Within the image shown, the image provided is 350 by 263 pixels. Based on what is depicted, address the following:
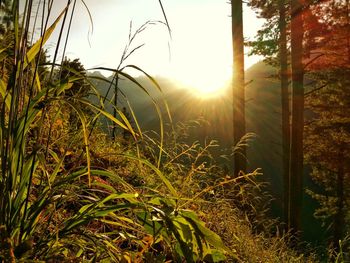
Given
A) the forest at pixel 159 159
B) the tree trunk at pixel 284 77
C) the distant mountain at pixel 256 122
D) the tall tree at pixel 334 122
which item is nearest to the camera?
the forest at pixel 159 159

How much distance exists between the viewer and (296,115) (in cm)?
1302

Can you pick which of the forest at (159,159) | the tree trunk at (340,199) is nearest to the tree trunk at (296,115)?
the forest at (159,159)

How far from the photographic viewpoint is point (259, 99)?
9881 centimetres

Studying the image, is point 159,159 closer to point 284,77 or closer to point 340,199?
point 284,77

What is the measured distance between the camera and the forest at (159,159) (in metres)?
1.69

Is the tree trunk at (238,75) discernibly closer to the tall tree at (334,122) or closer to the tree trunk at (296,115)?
the tree trunk at (296,115)

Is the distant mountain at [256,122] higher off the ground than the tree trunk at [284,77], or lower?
lower

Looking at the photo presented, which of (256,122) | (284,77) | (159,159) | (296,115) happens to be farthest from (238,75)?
(256,122)

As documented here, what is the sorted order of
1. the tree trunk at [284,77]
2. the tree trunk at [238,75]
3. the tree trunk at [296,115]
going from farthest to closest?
the tree trunk at [284,77]
the tree trunk at [296,115]
the tree trunk at [238,75]

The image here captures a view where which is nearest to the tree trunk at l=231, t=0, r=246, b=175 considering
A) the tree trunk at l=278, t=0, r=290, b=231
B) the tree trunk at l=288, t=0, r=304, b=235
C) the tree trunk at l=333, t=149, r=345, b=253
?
the tree trunk at l=288, t=0, r=304, b=235

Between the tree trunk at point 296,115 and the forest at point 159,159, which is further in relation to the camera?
the tree trunk at point 296,115

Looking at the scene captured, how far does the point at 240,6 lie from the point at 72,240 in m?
9.41

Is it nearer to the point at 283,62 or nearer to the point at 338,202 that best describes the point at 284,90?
the point at 283,62

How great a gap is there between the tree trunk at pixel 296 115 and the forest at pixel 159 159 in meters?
0.04
